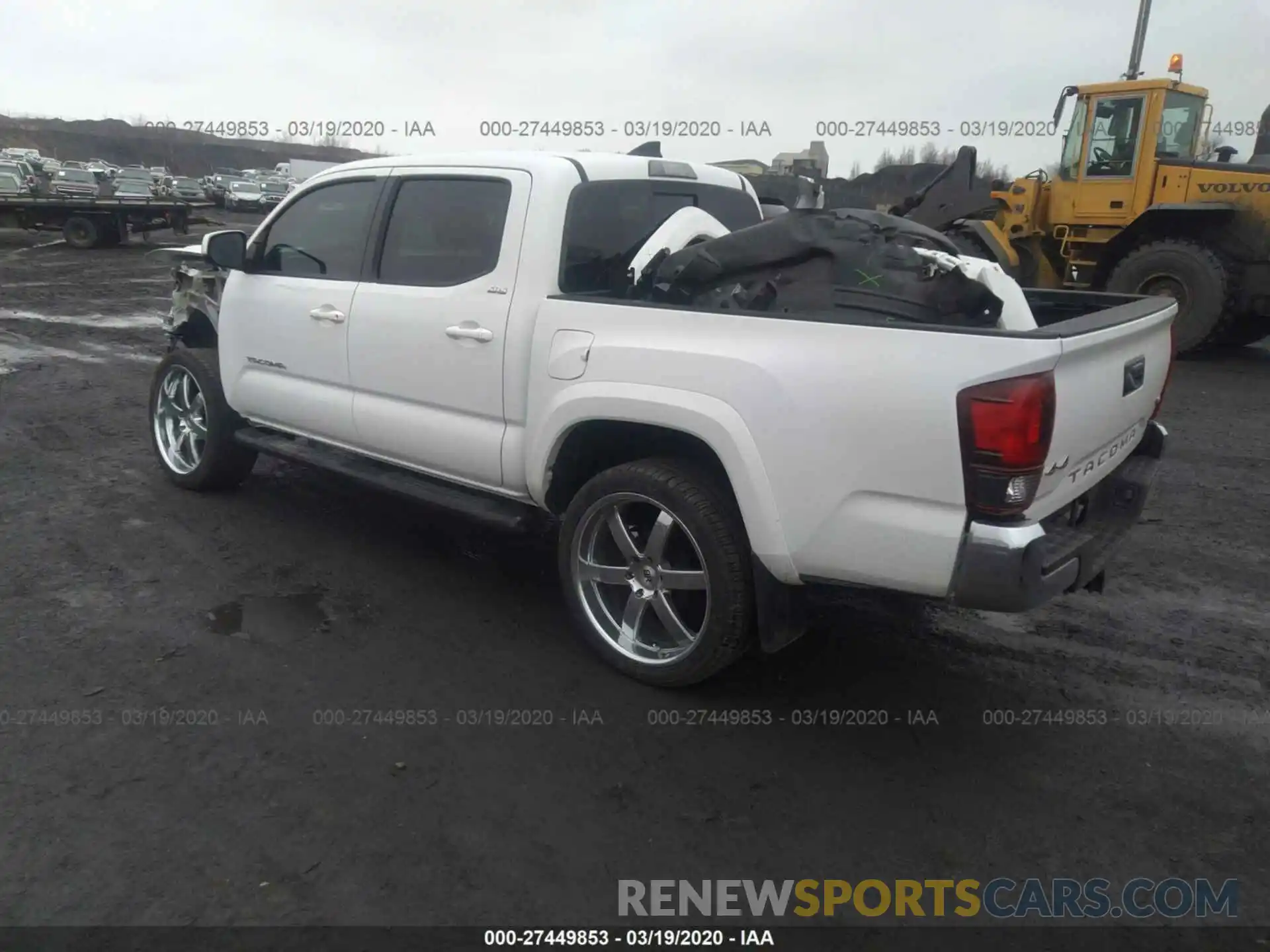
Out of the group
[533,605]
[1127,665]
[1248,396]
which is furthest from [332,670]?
[1248,396]

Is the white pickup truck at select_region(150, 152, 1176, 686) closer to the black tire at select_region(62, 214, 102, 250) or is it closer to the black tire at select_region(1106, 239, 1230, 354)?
the black tire at select_region(1106, 239, 1230, 354)

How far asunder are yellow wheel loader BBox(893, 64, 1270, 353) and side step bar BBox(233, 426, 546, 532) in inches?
301

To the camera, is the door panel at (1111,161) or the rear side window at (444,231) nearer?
the rear side window at (444,231)

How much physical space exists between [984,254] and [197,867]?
1043cm

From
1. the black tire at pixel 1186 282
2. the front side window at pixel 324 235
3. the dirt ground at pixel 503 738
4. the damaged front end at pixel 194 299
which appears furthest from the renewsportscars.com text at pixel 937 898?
the black tire at pixel 1186 282

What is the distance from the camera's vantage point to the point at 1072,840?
289 centimetres

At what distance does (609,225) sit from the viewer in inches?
160

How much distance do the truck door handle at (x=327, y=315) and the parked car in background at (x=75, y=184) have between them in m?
25.5

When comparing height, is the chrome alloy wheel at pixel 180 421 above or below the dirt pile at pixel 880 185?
below

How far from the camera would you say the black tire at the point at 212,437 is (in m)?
5.44

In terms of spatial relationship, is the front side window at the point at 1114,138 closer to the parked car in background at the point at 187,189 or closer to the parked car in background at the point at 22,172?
the parked car in background at the point at 22,172

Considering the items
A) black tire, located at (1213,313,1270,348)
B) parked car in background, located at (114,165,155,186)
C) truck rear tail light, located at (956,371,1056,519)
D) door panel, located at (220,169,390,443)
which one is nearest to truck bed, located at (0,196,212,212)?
parked car in background, located at (114,165,155,186)

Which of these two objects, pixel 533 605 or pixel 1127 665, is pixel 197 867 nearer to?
pixel 533 605

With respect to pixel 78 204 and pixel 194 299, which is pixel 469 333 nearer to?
pixel 194 299
